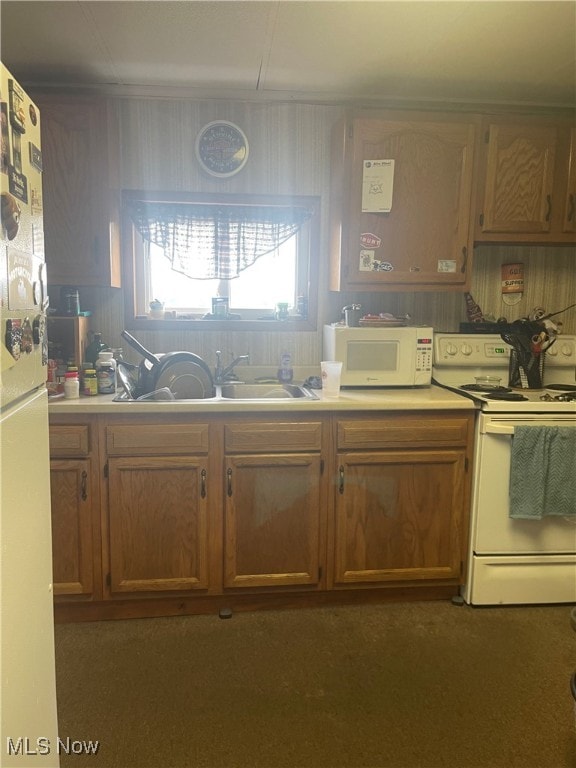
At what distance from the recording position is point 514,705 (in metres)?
1.86

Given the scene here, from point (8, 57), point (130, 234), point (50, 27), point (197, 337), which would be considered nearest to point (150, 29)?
point (50, 27)

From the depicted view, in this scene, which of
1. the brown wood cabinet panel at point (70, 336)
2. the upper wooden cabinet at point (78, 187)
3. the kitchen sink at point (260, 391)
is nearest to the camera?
the upper wooden cabinet at point (78, 187)

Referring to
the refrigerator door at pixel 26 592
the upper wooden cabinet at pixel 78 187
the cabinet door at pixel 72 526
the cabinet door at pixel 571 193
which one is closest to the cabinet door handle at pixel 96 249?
the upper wooden cabinet at pixel 78 187

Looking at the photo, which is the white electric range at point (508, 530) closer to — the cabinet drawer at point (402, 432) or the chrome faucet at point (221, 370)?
the cabinet drawer at point (402, 432)

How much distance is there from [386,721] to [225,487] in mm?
1019

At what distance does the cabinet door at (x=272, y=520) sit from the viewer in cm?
231

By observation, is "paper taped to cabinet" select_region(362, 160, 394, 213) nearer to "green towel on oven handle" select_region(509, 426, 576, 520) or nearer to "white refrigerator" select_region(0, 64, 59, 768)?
"green towel on oven handle" select_region(509, 426, 576, 520)

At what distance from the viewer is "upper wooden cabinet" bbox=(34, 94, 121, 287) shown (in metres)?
2.42

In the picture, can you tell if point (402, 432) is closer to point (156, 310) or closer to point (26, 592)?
point (156, 310)

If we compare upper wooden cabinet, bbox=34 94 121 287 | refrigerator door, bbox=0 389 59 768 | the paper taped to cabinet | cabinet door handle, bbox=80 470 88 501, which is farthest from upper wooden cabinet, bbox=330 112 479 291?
refrigerator door, bbox=0 389 59 768

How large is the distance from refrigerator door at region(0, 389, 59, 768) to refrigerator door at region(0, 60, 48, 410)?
0.07 meters

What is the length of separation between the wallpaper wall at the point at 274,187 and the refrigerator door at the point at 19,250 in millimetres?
1680

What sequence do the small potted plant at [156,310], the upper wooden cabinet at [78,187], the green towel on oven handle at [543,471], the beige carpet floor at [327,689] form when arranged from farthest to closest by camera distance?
the small potted plant at [156,310], the upper wooden cabinet at [78,187], the green towel on oven handle at [543,471], the beige carpet floor at [327,689]

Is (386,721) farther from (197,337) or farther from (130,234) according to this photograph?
(130,234)
